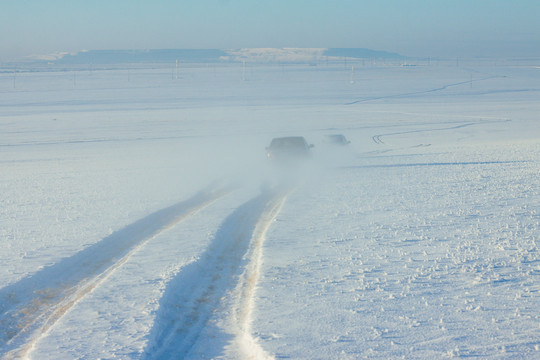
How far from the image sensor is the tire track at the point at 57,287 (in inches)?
268

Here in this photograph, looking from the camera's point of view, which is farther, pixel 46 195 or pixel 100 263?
pixel 46 195

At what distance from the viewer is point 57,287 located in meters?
8.56

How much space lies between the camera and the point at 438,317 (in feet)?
22.4

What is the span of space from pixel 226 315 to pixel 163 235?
4.51 metres

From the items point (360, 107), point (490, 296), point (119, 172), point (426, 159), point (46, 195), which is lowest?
point (490, 296)

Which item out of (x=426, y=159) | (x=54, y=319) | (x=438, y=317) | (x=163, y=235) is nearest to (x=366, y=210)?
(x=163, y=235)

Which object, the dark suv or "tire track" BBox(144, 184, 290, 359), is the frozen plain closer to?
"tire track" BBox(144, 184, 290, 359)

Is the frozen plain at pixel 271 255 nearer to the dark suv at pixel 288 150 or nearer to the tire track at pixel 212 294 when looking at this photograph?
the tire track at pixel 212 294

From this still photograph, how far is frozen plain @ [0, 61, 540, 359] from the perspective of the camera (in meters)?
6.43

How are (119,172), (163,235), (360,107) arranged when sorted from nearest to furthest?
1. (163,235)
2. (119,172)
3. (360,107)

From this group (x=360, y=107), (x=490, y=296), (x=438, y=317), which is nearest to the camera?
(x=438, y=317)

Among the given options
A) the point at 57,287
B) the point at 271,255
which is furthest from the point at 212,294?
the point at 57,287

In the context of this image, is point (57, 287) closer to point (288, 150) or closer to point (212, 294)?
point (212, 294)

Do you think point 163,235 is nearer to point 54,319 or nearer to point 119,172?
point 54,319
